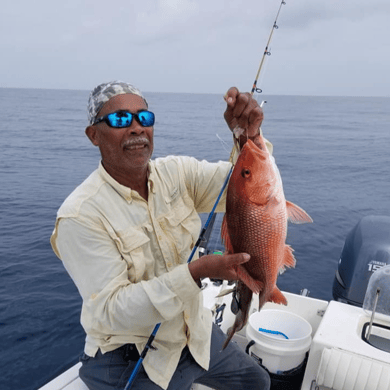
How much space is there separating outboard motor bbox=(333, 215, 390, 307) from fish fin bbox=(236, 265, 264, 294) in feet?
11.3

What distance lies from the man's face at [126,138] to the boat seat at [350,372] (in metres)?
2.25

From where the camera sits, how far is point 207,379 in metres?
3.03

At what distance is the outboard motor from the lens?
5012mm

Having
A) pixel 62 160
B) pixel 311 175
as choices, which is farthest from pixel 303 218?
pixel 62 160

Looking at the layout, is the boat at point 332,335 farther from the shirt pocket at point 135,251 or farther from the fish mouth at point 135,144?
the fish mouth at point 135,144

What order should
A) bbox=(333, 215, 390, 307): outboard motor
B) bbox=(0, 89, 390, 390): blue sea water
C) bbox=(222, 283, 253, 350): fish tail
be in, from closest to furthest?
1. bbox=(222, 283, 253, 350): fish tail
2. bbox=(333, 215, 390, 307): outboard motor
3. bbox=(0, 89, 390, 390): blue sea water

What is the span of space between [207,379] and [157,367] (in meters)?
0.59

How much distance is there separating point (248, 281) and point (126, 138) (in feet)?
3.47

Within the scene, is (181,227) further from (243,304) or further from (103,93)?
(103,93)

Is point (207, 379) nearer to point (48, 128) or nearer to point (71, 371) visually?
point (71, 371)

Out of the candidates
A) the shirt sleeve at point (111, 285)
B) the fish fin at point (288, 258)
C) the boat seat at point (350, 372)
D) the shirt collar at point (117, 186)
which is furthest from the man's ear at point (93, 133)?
the boat seat at point (350, 372)

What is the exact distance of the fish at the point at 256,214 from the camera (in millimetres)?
1996

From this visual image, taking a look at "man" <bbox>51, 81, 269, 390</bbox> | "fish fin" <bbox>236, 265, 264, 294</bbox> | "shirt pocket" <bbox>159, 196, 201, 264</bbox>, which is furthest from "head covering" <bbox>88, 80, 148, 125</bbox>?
"fish fin" <bbox>236, 265, 264, 294</bbox>

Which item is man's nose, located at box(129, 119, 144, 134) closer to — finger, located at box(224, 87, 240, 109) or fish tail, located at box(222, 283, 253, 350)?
finger, located at box(224, 87, 240, 109)
